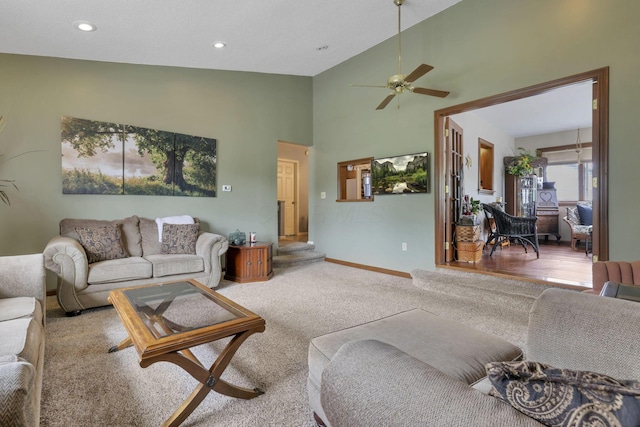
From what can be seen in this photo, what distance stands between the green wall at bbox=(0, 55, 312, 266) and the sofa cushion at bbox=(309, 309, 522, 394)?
379 centimetres

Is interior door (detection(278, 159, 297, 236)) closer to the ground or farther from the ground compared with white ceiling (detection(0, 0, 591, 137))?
closer to the ground

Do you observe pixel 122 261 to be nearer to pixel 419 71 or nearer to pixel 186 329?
pixel 186 329

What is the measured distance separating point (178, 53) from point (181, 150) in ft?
4.20

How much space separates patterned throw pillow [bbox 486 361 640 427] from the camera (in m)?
0.56

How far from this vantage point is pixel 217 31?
144 inches

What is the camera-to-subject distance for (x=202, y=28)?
3.53 meters

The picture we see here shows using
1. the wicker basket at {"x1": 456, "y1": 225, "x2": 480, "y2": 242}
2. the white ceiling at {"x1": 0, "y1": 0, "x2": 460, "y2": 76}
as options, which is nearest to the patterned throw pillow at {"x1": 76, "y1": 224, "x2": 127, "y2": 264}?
the white ceiling at {"x1": 0, "y1": 0, "x2": 460, "y2": 76}

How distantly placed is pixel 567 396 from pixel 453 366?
68 cm

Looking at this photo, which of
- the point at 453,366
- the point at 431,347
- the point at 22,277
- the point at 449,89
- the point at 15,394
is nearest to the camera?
the point at 15,394

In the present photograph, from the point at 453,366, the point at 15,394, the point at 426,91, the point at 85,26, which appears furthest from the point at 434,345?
the point at 85,26

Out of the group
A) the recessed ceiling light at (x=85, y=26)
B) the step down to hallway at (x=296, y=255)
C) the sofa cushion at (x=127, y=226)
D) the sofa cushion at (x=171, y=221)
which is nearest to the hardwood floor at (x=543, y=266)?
the step down to hallway at (x=296, y=255)

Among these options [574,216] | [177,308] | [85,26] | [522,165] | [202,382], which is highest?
[85,26]

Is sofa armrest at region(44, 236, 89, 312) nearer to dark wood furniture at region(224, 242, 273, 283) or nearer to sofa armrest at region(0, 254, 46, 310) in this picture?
sofa armrest at region(0, 254, 46, 310)

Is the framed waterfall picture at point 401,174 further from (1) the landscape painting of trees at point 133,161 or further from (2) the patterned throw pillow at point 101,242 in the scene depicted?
(2) the patterned throw pillow at point 101,242
